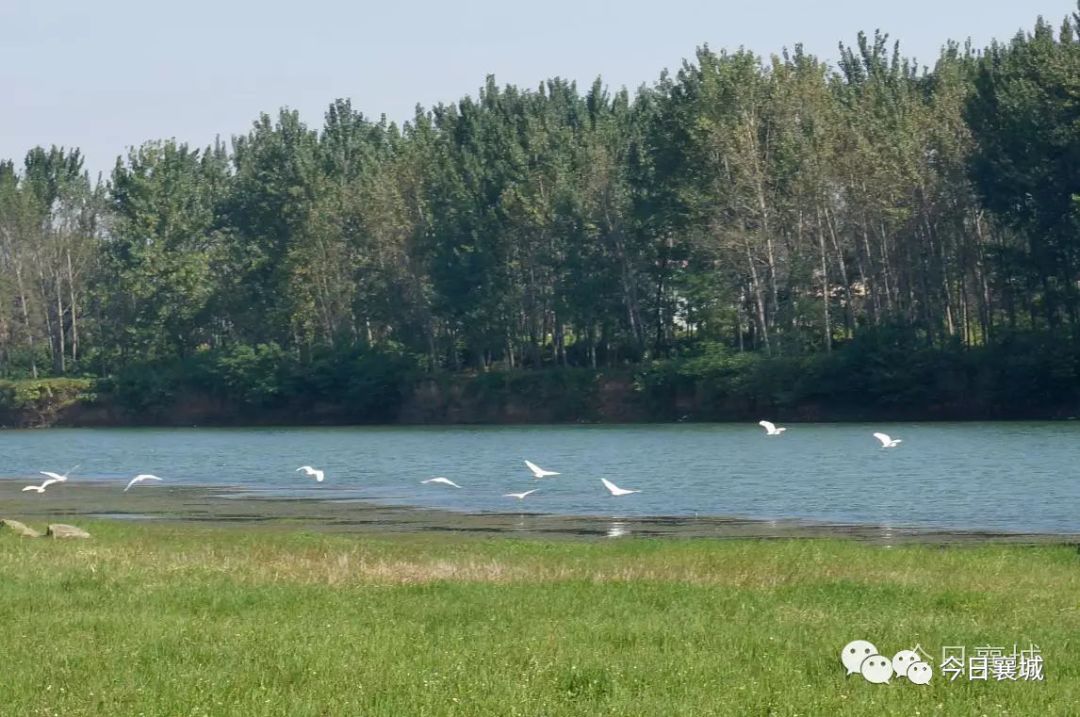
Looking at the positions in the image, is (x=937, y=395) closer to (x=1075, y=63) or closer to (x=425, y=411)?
(x=1075, y=63)

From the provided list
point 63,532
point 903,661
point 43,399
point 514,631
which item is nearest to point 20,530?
point 63,532

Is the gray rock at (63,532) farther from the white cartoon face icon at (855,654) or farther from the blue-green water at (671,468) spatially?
the white cartoon face icon at (855,654)

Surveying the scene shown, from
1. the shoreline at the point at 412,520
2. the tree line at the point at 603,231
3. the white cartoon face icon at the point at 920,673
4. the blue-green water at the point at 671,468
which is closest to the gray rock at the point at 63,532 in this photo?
the shoreline at the point at 412,520

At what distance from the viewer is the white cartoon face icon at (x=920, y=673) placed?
45.8ft

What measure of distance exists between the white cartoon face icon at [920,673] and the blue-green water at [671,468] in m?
20.6

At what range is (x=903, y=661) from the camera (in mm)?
14461

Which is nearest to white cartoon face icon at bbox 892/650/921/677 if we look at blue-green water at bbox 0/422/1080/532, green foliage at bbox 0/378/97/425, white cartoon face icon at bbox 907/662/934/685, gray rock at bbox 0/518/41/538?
white cartoon face icon at bbox 907/662/934/685

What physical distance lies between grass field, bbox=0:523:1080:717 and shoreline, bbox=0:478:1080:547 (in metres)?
7.15

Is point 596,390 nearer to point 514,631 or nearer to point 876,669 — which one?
point 514,631

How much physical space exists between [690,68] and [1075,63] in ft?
78.5

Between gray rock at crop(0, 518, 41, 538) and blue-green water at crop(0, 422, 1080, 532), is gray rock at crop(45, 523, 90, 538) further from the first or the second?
blue-green water at crop(0, 422, 1080, 532)

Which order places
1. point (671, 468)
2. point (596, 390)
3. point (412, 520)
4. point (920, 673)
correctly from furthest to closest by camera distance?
point (596, 390) → point (671, 468) → point (412, 520) → point (920, 673)

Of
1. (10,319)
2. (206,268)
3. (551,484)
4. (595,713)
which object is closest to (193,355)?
(206,268)

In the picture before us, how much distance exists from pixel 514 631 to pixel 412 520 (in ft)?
76.4
